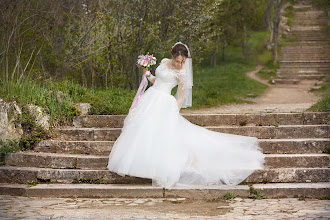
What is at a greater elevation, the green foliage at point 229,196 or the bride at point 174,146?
the bride at point 174,146

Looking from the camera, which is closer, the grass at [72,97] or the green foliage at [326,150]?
the green foliage at [326,150]

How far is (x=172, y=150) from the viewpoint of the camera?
6.89 m

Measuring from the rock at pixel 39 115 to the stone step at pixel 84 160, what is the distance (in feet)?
2.27

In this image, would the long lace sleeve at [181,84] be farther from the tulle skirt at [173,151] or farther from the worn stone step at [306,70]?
the worn stone step at [306,70]

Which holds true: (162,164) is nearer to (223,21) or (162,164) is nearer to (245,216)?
(245,216)

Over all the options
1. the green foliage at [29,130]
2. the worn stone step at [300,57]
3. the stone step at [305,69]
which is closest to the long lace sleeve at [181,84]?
the green foliage at [29,130]

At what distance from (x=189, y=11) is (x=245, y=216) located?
10.5 m

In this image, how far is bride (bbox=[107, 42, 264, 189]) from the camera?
22.3ft

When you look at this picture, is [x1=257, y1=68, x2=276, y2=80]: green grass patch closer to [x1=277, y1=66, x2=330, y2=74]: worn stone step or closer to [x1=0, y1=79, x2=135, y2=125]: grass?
[x1=277, y1=66, x2=330, y2=74]: worn stone step

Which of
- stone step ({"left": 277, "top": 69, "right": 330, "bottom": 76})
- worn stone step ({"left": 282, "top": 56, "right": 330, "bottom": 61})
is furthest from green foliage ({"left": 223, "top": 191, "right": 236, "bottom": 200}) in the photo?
worn stone step ({"left": 282, "top": 56, "right": 330, "bottom": 61})

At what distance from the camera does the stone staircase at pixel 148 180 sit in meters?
6.75

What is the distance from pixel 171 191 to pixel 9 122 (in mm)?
3307

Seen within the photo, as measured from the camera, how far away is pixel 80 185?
7090 millimetres

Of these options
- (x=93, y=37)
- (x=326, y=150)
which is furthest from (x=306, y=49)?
(x=326, y=150)
